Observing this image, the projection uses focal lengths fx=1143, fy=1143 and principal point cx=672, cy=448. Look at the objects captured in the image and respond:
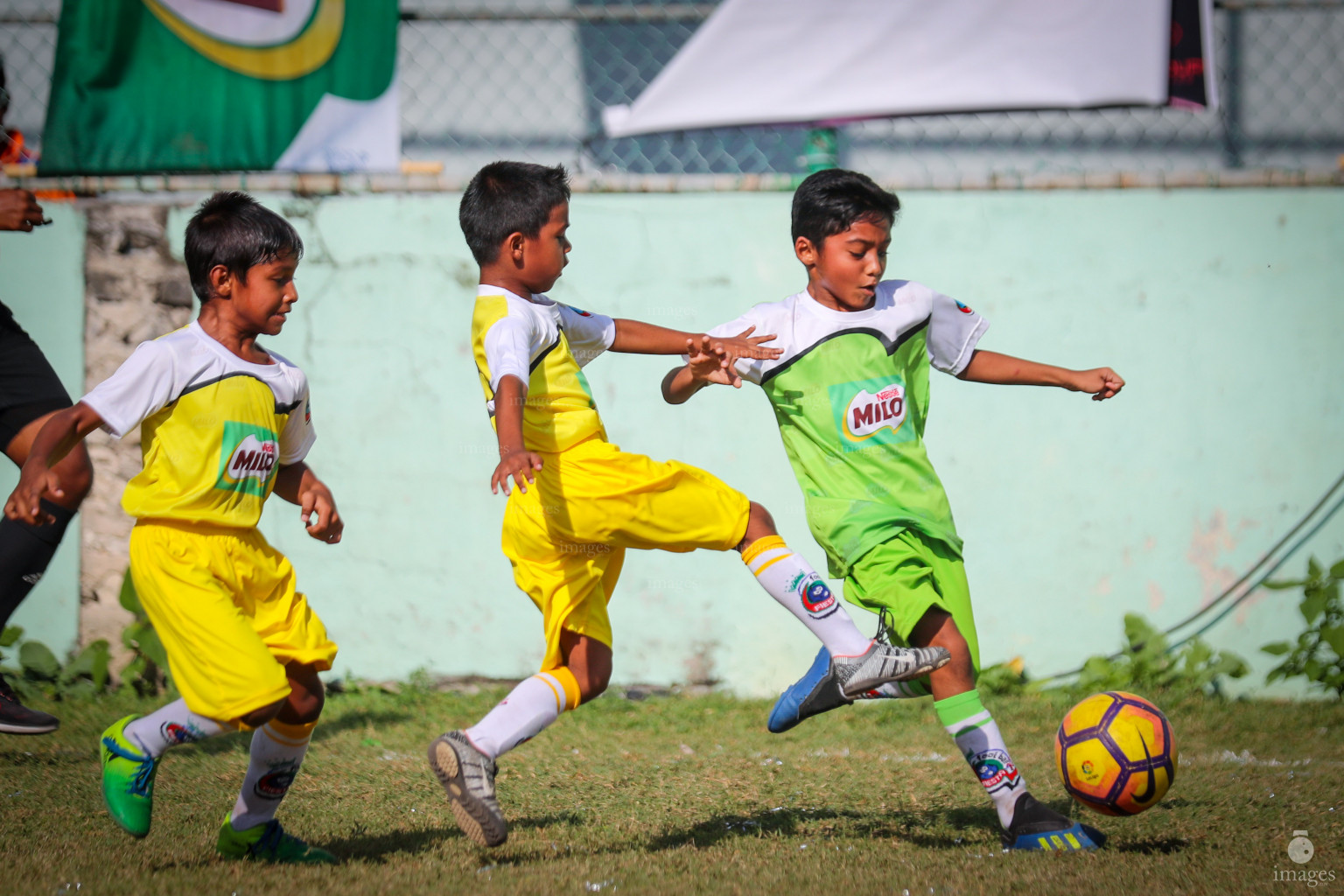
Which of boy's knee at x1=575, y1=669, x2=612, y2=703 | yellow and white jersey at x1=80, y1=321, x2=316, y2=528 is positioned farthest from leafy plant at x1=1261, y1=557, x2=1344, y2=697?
yellow and white jersey at x1=80, y1=321, x2=316, y2=528

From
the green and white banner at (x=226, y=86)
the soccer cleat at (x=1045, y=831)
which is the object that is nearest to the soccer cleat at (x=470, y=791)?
the soccer cleat at (x=1045, y=831)

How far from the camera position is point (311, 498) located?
3178 mm

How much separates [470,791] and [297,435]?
1.10m

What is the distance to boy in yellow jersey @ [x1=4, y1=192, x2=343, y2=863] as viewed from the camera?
278 cm

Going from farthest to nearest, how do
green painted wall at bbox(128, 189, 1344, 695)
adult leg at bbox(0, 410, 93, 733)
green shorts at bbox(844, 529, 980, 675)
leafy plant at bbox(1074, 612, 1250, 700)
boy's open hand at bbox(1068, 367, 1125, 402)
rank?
green painted wall at bbox(128, 189, 1344, 695) < leafy plant at bbox(1074, 612, 1250, 700) < adult leg at bbox(0, 410, 93, 733) < boy's open hand at bbox(1068, 367, 1125, 402) < green shorts at bbox(844, 529, 980, 675)

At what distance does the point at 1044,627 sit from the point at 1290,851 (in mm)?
2348

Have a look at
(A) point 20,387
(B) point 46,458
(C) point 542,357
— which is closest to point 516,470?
(C) point 542,357

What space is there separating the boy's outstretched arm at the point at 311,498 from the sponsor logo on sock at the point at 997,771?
6.19ft

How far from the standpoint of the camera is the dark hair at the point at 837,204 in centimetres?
331

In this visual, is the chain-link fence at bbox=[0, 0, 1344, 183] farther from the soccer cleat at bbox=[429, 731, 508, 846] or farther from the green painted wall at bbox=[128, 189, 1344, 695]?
the soccer cleat at bbox=[429, 731, 508, 846]

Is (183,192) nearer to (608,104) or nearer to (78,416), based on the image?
(608,104)

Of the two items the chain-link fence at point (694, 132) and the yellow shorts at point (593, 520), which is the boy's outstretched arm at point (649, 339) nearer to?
the yellow shorts at point (593, 520)

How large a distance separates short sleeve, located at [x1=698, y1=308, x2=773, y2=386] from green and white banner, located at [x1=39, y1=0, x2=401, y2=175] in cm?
285

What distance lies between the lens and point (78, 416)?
8.98 feet
